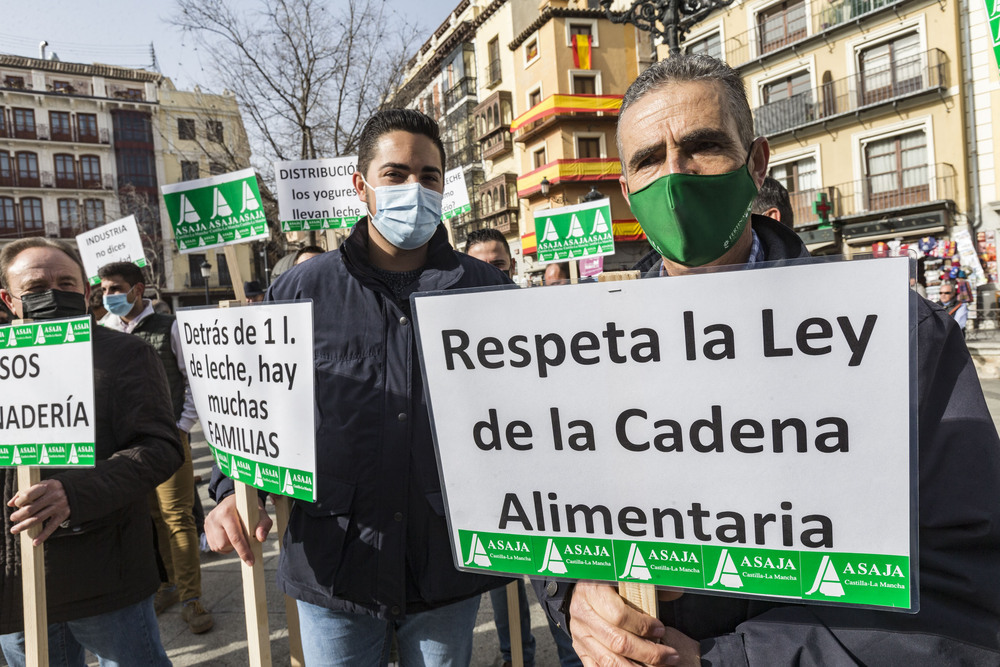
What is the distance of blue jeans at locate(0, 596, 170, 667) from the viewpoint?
2209 millimetres

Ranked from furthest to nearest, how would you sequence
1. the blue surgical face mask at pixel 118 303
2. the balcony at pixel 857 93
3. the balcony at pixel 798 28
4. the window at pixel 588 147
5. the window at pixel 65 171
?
1. the window at pixel 65 171
2. the window at pixel 588 147
3. the balcony at pixel 798 28
4. the balcony at pixel 857 93
5. the blue surgical face mask at pixel 118 303

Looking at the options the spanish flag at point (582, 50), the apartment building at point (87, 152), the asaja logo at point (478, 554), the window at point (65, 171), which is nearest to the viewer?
the asaja logo at point (478, 554)

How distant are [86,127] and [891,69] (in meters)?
44.4

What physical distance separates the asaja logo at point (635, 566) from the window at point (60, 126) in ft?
163

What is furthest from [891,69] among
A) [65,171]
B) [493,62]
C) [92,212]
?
[65,171]

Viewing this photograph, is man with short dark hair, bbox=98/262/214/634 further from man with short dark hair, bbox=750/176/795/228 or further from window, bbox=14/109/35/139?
window, bbox=14/109/35/139

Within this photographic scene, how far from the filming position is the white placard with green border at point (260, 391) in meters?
1.64

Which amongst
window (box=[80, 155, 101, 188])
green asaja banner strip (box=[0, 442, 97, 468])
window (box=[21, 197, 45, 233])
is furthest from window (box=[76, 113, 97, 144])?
green asaja banner strip (box=[0, 442, 97, 468])

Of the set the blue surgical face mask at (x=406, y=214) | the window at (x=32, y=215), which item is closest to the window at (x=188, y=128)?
the blue surgical face mask at (x=406, y=214)

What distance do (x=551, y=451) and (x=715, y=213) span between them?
1.98ft

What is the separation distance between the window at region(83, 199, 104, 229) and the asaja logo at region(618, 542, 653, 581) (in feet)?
152

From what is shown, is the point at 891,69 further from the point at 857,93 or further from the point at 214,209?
the point at 214,209

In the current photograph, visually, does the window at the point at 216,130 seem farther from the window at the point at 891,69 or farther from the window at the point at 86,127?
the window at the point at 86,127

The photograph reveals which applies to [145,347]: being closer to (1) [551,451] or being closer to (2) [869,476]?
(1) [551,451]
